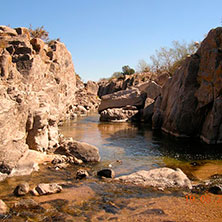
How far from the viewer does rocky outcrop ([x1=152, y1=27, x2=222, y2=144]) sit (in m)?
14.8

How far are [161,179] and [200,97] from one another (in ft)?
31.3

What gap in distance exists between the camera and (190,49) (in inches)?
1538

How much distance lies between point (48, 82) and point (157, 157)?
1331cm

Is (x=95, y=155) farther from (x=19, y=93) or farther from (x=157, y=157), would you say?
(x=19, y=93)

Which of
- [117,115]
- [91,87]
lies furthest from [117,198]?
[91,87]

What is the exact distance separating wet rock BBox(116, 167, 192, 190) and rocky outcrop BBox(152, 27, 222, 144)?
682cm

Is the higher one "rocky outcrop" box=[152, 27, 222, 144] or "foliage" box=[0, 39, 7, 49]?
"foliage" box=[0, 39, 7, 49]

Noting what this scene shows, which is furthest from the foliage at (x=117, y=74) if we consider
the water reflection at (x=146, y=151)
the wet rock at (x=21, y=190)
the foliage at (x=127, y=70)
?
the wet rock at (x=21, y=190)

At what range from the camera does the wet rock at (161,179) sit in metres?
7.98

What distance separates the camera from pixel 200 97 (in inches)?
647

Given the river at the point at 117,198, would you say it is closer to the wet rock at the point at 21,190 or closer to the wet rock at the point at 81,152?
the wet rock at the point at 21,190

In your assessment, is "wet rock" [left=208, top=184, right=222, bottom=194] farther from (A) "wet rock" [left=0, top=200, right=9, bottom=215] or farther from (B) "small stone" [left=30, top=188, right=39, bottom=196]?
(A) "wet rock" [left=0, top=200, right=9, bottom=215]

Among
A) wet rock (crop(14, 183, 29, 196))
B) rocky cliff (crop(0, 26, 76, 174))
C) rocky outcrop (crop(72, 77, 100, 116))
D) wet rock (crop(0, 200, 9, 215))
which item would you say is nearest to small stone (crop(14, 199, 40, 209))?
wet rock (crop(0, 200, 9, 215))

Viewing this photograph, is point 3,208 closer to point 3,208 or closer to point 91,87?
point 3,208
